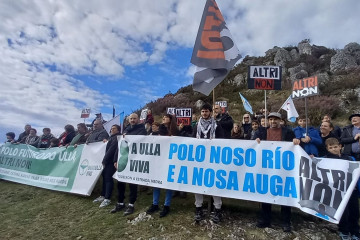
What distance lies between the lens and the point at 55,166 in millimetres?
7574

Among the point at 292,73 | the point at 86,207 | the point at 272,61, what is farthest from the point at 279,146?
the point at 272,61

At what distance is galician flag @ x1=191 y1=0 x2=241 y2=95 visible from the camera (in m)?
5.08

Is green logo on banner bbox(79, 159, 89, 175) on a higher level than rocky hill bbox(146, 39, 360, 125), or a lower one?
lower

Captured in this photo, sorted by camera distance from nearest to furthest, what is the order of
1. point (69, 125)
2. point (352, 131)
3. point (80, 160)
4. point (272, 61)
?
point (352, 131), point (80, 160), point (69, 125), point (272, 61)

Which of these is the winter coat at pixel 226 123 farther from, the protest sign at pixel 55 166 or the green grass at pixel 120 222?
the protest sign at pixel 55 166

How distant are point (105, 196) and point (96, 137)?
1.80 metres

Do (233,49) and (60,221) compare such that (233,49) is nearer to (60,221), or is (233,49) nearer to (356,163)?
(356,163)

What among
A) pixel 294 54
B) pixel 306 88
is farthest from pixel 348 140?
pixel 294 54

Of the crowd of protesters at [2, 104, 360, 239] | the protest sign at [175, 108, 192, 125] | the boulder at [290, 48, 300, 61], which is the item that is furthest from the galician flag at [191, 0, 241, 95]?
the boulder at [290, 48, 300, 61]

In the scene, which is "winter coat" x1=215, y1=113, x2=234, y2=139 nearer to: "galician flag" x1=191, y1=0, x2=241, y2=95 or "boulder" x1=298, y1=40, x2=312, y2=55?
"galician flag" x1=191, y1=0, x2=241, y2=95

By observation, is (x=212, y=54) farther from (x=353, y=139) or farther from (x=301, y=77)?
(x=301, y=77)

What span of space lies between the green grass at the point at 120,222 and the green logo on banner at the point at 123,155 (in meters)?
0.98

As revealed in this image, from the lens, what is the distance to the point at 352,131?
16.8 ft

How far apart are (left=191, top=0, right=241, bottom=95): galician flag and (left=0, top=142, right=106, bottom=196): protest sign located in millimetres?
3338
